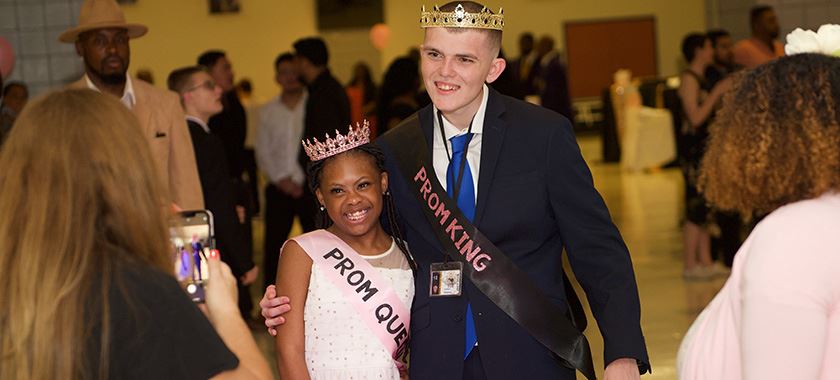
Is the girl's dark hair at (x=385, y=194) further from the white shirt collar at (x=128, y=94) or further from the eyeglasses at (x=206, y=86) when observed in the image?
the eyeglasses at (x=206, y=86)

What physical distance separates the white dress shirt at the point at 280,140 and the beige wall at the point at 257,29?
10.9 metres

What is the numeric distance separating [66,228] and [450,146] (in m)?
1.35

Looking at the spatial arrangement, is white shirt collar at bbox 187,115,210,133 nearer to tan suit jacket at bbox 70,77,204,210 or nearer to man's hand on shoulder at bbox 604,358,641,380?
tan suit jacket at bbox 70,77,204,210

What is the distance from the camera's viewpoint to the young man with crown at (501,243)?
288 cm

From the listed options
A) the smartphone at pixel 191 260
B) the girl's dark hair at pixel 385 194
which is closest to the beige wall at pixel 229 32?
the girl's dark hair at pixel 385 194

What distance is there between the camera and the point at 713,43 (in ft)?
27.8

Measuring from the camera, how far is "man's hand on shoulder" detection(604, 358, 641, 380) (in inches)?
111

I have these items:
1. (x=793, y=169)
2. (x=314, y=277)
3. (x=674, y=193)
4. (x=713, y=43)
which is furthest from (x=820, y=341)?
(x=674, y=193)

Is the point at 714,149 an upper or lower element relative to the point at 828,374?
upper

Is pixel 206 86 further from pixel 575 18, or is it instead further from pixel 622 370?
pixel 575 18

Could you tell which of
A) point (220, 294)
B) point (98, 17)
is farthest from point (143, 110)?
point (220, 294)

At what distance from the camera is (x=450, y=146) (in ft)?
9.91

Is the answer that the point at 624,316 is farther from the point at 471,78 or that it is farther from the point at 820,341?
the point at 820,341

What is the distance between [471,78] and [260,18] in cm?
1783
